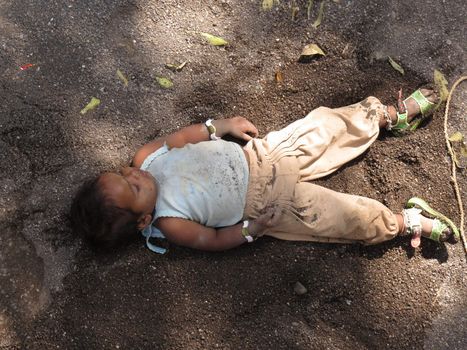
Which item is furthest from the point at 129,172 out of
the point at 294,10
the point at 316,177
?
the point at 294,10

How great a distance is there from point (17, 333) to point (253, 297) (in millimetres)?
1144

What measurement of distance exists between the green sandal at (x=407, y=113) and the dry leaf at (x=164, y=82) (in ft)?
3.96

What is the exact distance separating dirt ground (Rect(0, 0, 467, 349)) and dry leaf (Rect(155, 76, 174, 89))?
4 cm

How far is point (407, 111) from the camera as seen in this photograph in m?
2.97

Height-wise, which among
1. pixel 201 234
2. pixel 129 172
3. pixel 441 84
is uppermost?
pixel 441 84

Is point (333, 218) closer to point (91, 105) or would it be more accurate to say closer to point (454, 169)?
point (454, 169)

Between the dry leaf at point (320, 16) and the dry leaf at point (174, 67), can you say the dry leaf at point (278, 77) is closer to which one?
→ the dry leaf at point (320, 16)

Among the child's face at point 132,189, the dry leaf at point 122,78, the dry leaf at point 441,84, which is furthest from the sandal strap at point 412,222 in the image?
the dry leaf at point 122,78

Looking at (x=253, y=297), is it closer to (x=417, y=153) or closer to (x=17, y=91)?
(x=417, y=153)

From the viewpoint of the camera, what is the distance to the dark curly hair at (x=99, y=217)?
2492mm

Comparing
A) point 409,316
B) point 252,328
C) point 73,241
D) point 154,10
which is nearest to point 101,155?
point 73,241

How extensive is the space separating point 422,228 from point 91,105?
1.83 m

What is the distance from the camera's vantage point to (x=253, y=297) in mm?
2770

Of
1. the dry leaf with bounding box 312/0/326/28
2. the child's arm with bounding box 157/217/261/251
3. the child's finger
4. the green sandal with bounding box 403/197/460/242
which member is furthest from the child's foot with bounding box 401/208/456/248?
the dry leaf with bounding box 312/0/326/28
